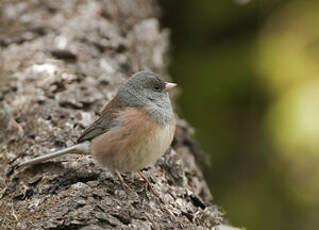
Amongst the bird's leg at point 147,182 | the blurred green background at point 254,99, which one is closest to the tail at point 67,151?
the bird's leg at point 147,182

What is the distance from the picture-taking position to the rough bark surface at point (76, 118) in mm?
2658

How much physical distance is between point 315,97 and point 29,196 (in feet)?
8.91

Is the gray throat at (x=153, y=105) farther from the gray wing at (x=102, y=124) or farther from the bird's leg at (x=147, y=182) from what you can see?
the bird's leg at (x=147, y=182)

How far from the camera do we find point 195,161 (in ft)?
13.3

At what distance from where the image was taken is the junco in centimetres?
310

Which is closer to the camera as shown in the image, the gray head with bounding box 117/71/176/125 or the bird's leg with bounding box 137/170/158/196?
the bird's leg with bounding box 137/170/158/196

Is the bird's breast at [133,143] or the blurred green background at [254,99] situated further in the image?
the blurred green background at [254,99]

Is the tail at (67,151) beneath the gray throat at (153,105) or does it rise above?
beneath

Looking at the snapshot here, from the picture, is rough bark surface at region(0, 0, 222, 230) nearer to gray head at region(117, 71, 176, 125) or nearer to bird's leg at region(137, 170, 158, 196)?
bird's leg at region(137, 170, 158, 196)

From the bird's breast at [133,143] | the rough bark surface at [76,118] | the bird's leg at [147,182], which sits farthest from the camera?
the bird's breast at [133,143]

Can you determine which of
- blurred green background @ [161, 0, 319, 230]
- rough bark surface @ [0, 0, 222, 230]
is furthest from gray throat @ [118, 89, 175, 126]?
blurred green background @ [161, 0, 319, 230]

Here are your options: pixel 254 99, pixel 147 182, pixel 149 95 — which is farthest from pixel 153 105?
pixel 254 99

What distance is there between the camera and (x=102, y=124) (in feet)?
10.9

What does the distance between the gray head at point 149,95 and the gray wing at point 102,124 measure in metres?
0.09
